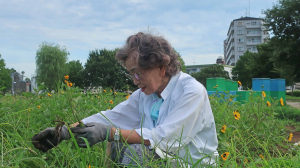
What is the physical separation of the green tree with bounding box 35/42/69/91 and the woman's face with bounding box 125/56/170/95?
30737 mm

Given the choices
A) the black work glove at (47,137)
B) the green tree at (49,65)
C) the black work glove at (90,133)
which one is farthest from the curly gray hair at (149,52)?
the green tree at (49,65)

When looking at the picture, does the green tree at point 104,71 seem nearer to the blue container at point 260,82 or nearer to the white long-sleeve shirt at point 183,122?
the blue container at point 260,82

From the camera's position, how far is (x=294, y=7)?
14.3 metres

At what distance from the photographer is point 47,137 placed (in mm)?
1323

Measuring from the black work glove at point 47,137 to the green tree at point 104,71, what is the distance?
1074 inches

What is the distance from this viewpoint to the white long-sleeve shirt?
50.8 inches

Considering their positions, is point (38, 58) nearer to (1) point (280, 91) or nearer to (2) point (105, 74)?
(2) point (105, 74)

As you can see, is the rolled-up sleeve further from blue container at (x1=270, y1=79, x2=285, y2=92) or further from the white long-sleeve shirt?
blue container at (x1=270, y1=79, x2=285, y2=92)

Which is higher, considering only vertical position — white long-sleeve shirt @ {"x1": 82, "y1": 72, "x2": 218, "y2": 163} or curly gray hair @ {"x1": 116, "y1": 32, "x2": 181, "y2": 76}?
curly gray hair @ {"x1": 116, "y1": 32, "x2": 181, "y2": 76}

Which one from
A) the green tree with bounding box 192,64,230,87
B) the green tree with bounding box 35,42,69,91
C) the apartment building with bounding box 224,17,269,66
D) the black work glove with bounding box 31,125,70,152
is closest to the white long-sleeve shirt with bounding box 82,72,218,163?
the black work glove with bounding box 31,125,70,152

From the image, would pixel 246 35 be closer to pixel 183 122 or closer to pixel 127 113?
pixel 127 113

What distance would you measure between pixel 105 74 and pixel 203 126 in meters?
29.2

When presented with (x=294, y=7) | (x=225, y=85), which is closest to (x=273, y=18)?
(x=294, y=7)

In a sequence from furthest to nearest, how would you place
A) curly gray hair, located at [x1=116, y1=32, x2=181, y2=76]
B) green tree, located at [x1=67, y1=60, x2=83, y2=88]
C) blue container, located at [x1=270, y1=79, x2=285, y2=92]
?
green tree, located at [x1=67, y1=60, x2=83, y2=88] → blue container, located at [x1=270, y1=79, x2=285, y2=92] → curly gray hair, located at [x1=116, y1=32, x2=181, y2=76]
